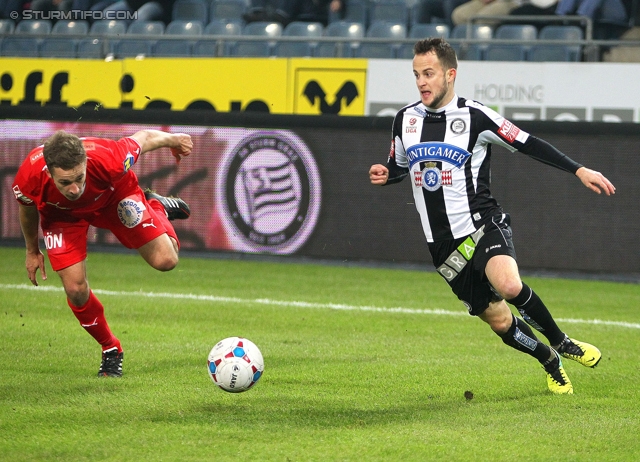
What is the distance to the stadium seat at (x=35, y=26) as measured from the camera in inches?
611

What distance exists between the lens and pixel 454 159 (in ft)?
19.0

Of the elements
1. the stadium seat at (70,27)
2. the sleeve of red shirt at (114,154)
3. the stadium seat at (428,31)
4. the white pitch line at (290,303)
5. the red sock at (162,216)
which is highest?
the stadium seat at (428,31)

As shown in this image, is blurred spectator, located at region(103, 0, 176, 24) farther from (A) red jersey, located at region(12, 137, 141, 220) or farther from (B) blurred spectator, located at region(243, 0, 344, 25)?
(A) red jersey, located at region(12, 137, 141, 220)

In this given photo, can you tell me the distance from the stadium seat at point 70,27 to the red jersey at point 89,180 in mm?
9959

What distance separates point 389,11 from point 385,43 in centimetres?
177

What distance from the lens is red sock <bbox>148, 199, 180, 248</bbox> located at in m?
6.52

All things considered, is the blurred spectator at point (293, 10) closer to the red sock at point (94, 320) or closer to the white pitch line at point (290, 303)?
the white pitch line at point (290, 303)

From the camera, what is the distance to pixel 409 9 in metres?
15.2

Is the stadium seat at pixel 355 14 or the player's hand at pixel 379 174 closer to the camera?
the player's hand at pixel 379 174

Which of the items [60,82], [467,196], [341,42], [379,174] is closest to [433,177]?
[467,196]

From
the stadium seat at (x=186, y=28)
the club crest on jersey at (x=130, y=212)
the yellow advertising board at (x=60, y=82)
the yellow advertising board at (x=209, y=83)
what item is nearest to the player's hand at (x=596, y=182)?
the club crest on jersey at (x=130, y=212)

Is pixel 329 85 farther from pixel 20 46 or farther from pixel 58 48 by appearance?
pixel 20 46

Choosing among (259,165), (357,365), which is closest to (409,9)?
(259,165)

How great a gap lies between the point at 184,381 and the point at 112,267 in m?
6.29
